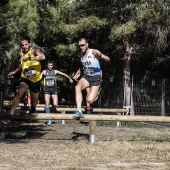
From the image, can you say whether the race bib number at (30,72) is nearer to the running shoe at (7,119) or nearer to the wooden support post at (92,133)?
the running shoe at (7,119)

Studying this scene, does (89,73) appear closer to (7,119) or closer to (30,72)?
(30,72)

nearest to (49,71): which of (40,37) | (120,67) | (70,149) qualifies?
(70,149)

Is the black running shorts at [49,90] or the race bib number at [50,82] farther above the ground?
the race bib number at [50,82]

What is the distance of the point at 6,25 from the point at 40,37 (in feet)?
36.8

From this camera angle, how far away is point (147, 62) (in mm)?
24531

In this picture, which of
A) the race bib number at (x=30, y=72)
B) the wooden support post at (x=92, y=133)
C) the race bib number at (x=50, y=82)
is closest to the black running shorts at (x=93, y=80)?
the wooden support post at (x=92, y=133)

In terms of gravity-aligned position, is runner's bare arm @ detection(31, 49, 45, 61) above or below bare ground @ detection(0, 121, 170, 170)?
above

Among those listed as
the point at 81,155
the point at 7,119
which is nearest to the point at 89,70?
the point at 7,119

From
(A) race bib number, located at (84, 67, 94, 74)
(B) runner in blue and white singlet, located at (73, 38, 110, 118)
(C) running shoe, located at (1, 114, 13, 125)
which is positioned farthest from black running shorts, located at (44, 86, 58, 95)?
(C) running shoe, located at (1, 114, 13, 125)

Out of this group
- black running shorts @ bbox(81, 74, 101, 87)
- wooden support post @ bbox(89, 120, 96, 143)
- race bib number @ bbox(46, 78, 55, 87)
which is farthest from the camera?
race bib number @ bbox(46, 78, 55, 87)

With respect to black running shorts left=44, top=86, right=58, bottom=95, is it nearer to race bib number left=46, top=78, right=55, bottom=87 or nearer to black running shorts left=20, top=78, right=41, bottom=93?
race bib number left=46, top=78, right=55, bottom=87

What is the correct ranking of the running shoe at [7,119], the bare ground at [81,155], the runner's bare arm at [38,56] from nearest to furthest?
the bare ground at [81,155] < the running shoe at [7,119] < the runner's bare arm at [38,56]

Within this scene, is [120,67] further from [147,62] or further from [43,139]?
[43,139]

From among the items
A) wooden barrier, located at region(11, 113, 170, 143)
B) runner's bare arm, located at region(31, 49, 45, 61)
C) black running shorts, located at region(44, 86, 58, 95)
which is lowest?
wooden barrier, located at region(11, 113, 170, 143)
